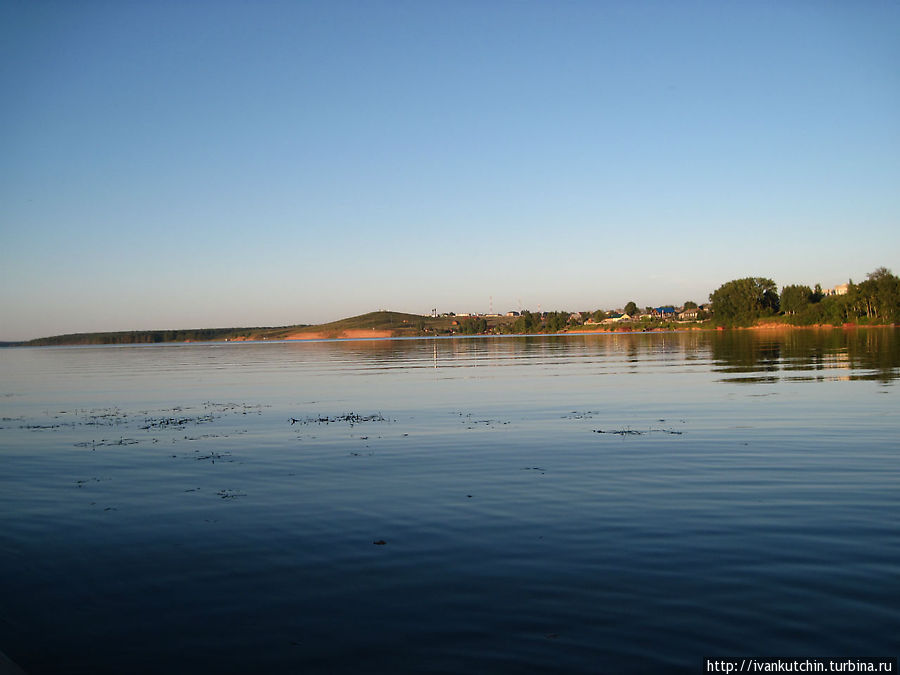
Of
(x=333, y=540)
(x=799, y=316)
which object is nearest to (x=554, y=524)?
(x=333, y=540)

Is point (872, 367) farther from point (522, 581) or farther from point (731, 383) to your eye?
point (522, 581)

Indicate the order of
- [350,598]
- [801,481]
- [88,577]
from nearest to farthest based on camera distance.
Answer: [350,598] → [88,577] → [801,481]

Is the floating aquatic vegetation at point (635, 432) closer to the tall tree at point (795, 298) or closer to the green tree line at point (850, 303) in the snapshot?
the green tree line at point (850, 303)

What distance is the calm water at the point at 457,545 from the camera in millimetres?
7266

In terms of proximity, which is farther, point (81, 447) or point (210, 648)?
point (81, 447)

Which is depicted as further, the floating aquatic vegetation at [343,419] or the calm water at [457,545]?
Answer: the floating aquatic vegetation at [343,419]

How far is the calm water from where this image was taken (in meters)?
7.27

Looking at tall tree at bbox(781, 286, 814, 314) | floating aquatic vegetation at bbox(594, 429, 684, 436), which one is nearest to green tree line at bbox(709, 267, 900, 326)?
tall tree at bbox(781, 286, 814, 314)

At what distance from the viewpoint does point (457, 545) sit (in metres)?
10.6

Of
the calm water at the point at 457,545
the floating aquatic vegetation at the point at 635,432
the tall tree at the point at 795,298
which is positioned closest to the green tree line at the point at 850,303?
the tall tree at the point at 795,298

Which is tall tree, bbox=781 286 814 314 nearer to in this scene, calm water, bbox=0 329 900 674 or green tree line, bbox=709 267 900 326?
green tree line, bbox=709 267 900 326

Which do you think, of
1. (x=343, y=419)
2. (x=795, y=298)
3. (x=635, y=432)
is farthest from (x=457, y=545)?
(x=795, y=298)

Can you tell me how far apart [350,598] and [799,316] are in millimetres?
200116

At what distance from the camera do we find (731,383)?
1422 inches
